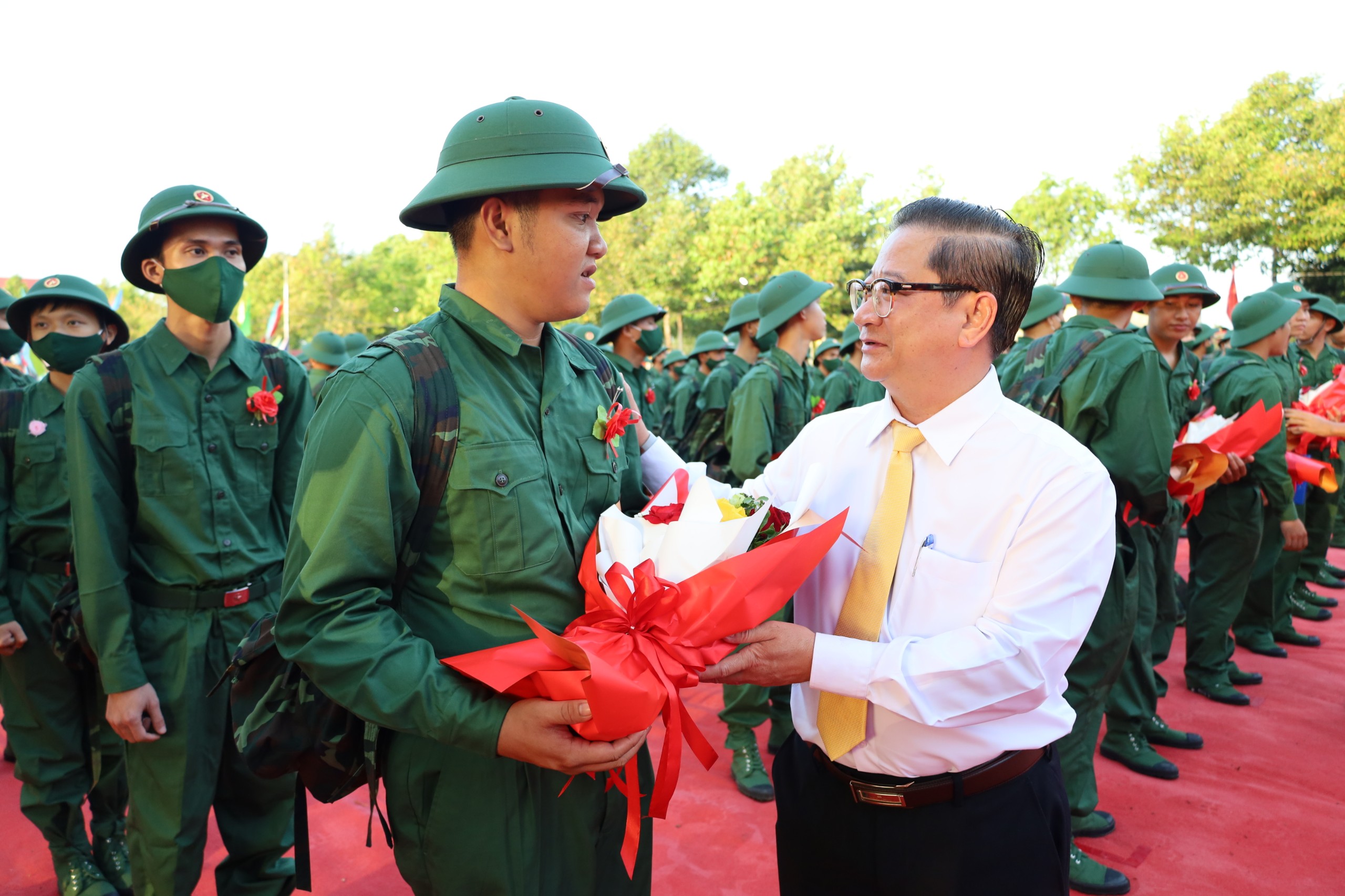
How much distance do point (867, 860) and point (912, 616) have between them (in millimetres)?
635

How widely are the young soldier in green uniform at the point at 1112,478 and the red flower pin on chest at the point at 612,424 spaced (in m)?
2.47

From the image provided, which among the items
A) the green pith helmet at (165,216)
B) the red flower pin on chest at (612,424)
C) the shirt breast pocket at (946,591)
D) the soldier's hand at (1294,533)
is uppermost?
the green pith helmet at (165,216)

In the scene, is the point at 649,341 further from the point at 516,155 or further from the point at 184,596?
the point at 516,155

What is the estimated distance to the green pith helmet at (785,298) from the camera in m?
5.61

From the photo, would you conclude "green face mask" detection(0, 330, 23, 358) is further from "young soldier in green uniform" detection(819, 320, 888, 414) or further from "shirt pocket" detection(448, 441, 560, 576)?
"young soldier in green uniform" detection(819, 320, 888, 414)

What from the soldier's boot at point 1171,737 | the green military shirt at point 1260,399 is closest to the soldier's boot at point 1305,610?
the green military shirt at point 1260,399

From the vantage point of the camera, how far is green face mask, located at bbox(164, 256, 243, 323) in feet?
9.88

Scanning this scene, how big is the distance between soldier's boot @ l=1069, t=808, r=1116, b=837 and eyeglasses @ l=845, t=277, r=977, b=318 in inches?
124

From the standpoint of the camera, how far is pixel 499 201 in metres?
1.93

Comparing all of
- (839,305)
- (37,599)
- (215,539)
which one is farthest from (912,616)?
(839,305)

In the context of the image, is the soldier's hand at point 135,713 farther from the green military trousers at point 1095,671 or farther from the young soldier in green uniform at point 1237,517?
the young soldier in green uniform at point 1237,517

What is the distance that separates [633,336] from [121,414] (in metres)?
5.22

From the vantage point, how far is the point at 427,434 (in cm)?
176

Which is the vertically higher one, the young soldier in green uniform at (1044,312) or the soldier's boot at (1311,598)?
the young soldier in green uniform at (1044,312)
